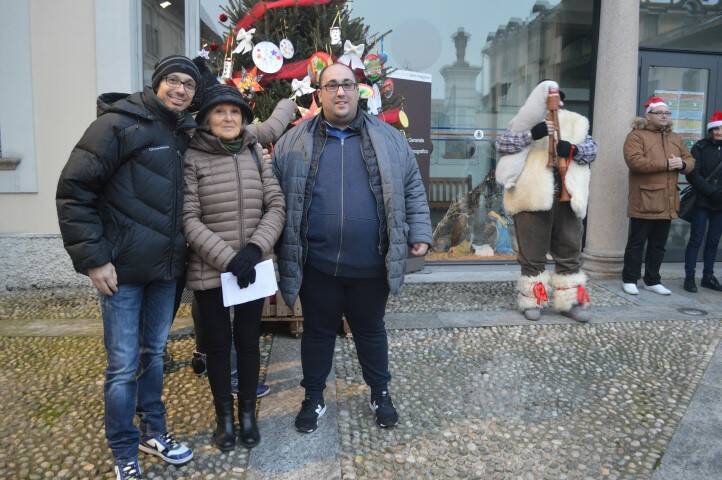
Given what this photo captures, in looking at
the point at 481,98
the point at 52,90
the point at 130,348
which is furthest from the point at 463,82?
the point at 130,348

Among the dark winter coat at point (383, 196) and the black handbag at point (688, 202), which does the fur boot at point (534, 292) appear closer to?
the black handbag at point (688, 202)

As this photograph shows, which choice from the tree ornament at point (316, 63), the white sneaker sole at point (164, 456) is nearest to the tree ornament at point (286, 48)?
the tree ornament at point (316, 63)

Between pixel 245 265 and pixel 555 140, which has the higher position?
pixel 555 140

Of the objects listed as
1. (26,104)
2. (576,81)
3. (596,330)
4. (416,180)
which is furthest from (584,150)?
(26,104)

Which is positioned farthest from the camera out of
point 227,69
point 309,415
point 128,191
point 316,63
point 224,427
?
point 227,69

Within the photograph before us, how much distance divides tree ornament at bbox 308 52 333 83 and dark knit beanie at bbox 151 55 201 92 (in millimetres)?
1637

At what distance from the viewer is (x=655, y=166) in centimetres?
549

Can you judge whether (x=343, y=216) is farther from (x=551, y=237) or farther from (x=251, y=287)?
(x=551, y=237)

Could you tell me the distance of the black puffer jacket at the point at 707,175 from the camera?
227 inches

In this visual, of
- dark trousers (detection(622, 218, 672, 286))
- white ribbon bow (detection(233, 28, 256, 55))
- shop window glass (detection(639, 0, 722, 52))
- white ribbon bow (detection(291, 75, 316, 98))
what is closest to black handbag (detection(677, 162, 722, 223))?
dark trousers (detection(622, 218, 672, 286))

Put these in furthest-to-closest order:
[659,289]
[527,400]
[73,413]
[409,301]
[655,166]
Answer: [659,289] → [409,301] → [655,166] → [527,400] → [73,413]

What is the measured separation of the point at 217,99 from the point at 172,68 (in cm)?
22

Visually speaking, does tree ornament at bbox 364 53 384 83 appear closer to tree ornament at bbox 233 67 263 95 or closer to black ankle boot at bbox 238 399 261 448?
tree ornament at bbox 233 67 263 95

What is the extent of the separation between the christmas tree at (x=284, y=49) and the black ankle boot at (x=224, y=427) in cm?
214
